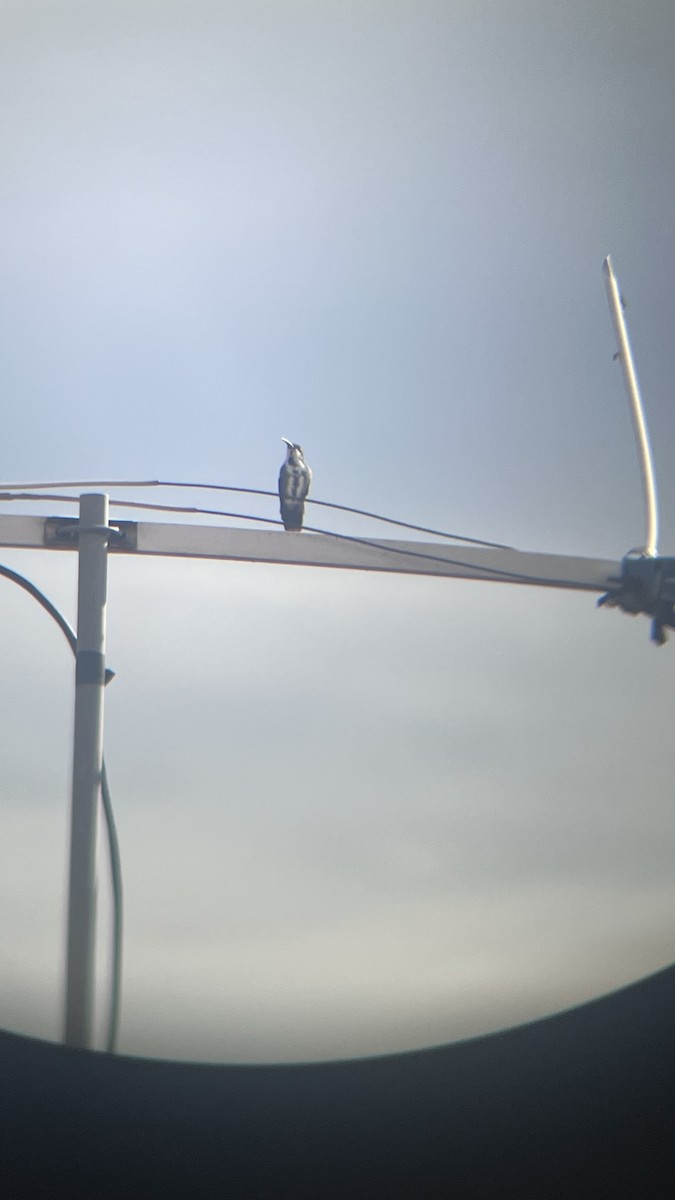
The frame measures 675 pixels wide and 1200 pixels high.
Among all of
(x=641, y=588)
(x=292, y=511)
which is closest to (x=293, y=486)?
(x=292, y=511)

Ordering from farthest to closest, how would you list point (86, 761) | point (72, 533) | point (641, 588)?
1. point (641, 588)
2. point (72, 533)
3. point (86, 761)

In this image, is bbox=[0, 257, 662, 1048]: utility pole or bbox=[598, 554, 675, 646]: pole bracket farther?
bbox=[598, 554, 675, 646]: pole bracket

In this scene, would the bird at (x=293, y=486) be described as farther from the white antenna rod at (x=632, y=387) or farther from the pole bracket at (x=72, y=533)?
the white antenna rod at (x=632, y=387)

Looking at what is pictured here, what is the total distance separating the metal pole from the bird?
0.73m

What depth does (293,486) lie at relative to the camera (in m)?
4.79

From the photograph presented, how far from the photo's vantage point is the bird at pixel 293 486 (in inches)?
181

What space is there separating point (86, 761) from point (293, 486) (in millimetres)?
1659

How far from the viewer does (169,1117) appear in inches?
105

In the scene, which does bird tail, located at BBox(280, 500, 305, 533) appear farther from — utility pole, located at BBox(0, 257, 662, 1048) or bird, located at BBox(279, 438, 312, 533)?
utility pole, located at BBox(0, 257, 662, 1048)

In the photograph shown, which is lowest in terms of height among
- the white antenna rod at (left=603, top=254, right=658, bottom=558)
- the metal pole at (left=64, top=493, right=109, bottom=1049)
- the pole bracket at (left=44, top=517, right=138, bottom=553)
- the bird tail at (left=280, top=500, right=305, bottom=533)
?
the metal pole at (left=64, top=493, right=109, bottom=1049)

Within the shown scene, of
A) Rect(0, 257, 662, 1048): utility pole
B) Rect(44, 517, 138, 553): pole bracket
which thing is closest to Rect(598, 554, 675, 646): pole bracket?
Rect(0, 257, 662, 1048): utility pole

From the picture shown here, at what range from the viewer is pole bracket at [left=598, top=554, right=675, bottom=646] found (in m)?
4.49

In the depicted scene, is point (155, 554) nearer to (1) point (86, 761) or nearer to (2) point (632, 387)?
(1) point (86, 761)

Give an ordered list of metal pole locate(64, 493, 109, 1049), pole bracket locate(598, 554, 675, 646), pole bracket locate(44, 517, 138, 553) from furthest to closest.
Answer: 1. pole bracket locate(598, 554, 675, 646)
2. pole bracket locate(44, 517, 138, 553)
3. metal pole locate(64, 493, 109, 1049)
